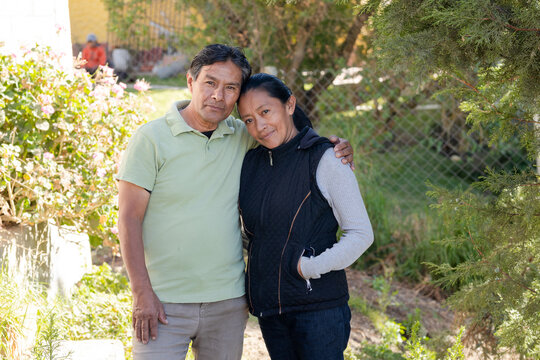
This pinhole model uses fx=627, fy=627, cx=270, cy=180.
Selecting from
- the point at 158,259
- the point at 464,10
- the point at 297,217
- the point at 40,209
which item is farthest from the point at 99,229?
the point at 464,10

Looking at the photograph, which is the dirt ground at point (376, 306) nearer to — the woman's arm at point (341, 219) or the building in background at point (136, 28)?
the woman's arm at point (341, 219)

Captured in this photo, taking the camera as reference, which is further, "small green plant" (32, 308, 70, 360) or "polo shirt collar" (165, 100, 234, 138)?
"small green plant" (32, 308, 70, 360)

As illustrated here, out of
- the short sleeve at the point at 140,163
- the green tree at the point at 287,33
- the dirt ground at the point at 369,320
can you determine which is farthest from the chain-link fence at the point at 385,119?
the short sleeve at the point at 140,163

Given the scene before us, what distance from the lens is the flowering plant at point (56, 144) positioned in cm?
381

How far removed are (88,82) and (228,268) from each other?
217 cm

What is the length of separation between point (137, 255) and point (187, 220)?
234 millimetres

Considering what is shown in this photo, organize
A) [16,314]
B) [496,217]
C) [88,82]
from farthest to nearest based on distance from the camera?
[88,82], [16,314], [496,217]

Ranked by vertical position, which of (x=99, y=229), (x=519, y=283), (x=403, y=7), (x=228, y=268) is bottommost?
(x=99, y=229)

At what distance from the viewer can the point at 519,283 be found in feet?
10.6

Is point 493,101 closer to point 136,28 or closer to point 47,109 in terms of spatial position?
point 47,109

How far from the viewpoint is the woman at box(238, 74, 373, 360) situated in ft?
8.00

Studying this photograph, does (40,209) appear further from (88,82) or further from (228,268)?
(228,268)

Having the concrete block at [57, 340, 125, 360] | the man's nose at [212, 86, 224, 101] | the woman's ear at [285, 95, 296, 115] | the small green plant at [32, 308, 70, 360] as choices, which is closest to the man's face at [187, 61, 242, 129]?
the man's nose at [212, 86, 224, 101]

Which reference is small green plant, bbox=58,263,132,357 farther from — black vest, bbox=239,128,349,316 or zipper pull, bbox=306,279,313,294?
zipper pull, bbox=306,279,313,294
